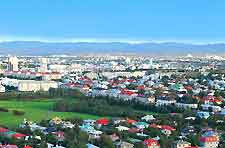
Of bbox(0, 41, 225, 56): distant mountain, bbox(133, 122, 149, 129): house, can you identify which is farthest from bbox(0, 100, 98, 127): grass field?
bbox(0, 41, 225, 56): distant mountain

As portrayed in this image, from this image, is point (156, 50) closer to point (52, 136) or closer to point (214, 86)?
point (214, 86)

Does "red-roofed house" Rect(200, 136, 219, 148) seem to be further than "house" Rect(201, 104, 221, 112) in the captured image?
No

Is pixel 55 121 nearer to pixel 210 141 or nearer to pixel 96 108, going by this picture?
pixel 96 108

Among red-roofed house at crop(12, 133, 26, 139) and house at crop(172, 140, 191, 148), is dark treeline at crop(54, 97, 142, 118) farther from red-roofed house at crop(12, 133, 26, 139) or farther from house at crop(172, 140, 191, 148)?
red-roofed house at crop(12, 133, 26, 139)

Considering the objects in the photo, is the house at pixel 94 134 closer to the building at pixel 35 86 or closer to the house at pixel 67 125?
the house at pixel 67 125

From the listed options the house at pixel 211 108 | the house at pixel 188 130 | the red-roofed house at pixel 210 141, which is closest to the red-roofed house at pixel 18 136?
the house at pixel 188 130

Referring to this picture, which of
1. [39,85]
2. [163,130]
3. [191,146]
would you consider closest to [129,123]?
[163,130]
